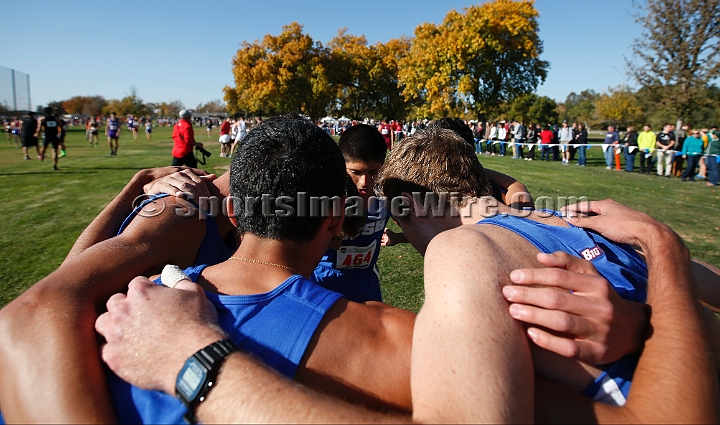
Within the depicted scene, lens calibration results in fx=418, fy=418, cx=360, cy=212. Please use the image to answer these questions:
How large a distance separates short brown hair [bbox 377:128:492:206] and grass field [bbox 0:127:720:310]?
2.46 metres

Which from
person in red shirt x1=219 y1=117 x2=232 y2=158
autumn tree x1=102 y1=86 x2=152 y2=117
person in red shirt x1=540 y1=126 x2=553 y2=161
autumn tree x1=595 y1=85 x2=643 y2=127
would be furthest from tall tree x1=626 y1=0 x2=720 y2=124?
autumn tree x1=102 y1=86 x2=152 y2=117

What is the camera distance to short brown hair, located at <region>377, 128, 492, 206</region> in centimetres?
223

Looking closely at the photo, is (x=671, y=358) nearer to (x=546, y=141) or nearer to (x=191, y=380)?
(x=191, y=380)

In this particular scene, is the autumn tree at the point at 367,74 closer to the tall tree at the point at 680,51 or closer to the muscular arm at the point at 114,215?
the tall tree at the point at 680,51

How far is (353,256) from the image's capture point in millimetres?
3418

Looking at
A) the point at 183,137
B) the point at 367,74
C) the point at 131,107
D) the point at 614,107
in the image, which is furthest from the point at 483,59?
the point at 131,107

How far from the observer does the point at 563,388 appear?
4.36ft

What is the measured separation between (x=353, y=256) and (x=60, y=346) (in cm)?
234

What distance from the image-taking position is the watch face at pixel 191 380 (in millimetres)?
1117

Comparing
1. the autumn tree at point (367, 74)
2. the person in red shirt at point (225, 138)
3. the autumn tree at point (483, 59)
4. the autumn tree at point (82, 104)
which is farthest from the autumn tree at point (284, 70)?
the autumn tree at point (82, 104)

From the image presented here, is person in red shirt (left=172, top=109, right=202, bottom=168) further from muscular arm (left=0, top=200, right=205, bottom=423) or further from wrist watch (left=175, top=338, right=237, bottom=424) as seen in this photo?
wrist watch (left=175, top=338, right=237, bottom=424)

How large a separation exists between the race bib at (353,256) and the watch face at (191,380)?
2.23 meters

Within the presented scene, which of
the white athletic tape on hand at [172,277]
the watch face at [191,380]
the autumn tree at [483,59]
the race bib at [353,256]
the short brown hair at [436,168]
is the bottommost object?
the race bib at [353,256]

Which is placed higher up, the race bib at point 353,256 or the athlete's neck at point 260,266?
the athlete's neck at point 260,266
